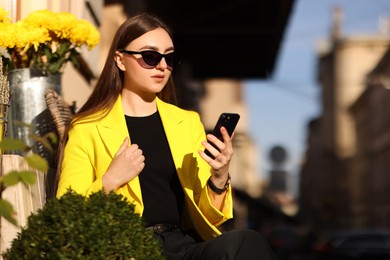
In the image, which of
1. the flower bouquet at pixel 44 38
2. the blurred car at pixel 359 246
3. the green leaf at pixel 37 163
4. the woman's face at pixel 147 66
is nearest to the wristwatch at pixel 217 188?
the woman's face at pixel 147 66

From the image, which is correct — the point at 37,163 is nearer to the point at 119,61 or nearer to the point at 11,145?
the point at 11,145

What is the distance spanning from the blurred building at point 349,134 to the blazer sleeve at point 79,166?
6104 cm

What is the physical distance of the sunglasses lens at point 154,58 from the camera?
4207mm

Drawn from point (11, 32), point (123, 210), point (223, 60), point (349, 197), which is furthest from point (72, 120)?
point (349, 197)

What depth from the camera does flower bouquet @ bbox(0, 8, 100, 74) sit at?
4.89 m

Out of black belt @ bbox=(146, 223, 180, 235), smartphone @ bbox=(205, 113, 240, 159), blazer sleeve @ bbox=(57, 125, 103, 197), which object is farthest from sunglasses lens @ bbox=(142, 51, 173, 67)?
black belt @ bbox=(146, 223, 180, 235)

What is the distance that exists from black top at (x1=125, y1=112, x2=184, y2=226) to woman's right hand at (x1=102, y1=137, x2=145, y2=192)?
13.6 inches

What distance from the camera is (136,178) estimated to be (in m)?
3.99

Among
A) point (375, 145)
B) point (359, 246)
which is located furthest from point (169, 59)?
point (375, 145)

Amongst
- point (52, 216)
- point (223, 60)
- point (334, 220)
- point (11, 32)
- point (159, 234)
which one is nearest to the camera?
point (52, 216)

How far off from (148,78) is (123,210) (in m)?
1.31

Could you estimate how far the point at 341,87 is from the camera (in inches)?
3748

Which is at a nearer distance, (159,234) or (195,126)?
(159,234)

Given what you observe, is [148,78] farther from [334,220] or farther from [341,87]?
[341,87]
